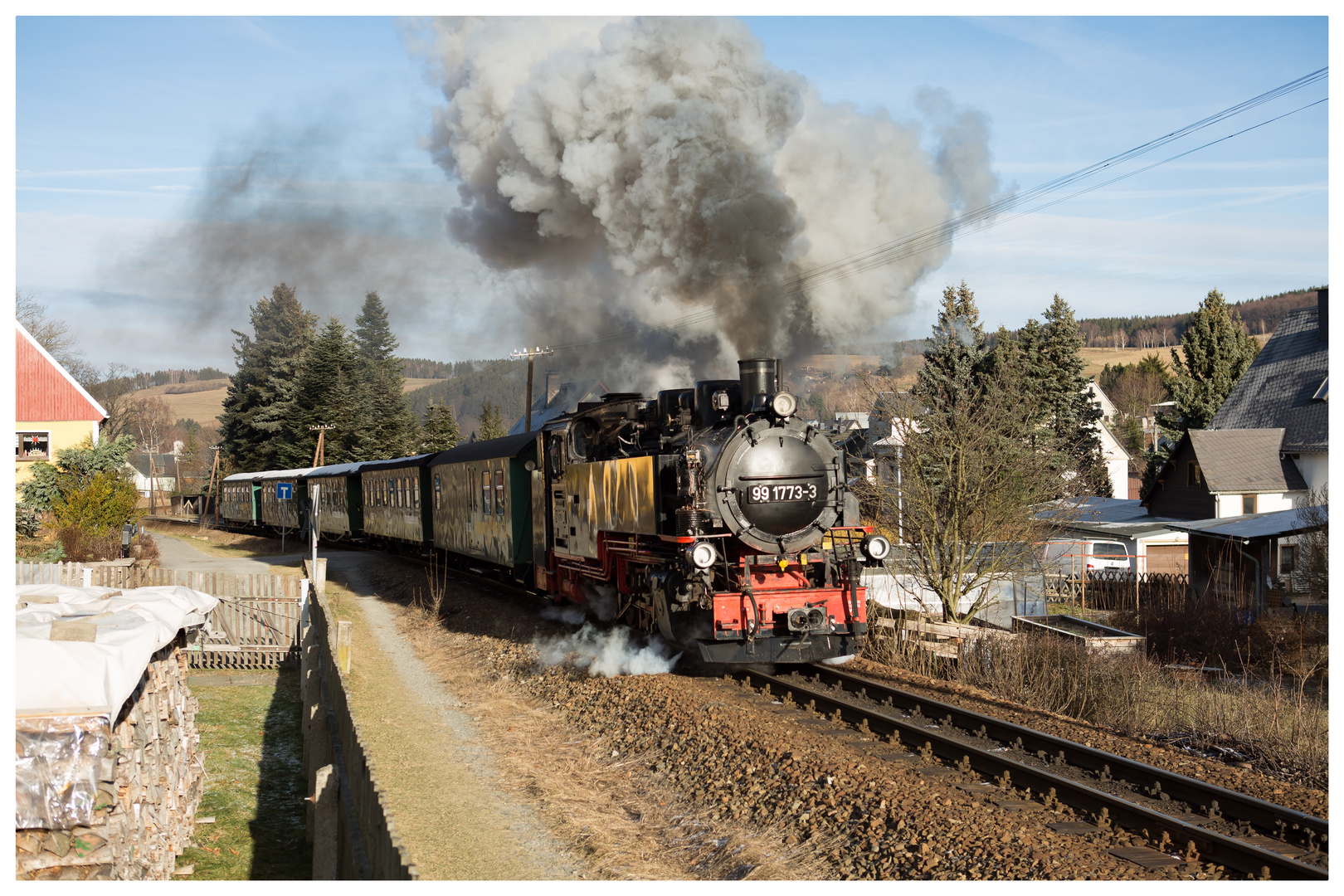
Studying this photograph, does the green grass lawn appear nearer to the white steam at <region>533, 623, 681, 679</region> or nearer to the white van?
the white steam at <region>533, 623, 681, 679</region>

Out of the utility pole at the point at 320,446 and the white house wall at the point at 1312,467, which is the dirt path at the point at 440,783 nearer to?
the white house wall at the point at 1312,467

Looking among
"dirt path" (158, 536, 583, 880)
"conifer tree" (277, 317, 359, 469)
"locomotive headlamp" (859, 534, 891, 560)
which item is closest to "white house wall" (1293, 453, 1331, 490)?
"locomotive headlamp" (859, 534, 891, 560)

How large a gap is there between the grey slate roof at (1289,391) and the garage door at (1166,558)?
4789 mm

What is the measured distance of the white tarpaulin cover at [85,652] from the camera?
5230 mm

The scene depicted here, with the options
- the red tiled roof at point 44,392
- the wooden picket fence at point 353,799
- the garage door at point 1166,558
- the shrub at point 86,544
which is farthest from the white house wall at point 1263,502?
the red tiled roof at point 44,392

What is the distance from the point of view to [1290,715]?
8805 mm

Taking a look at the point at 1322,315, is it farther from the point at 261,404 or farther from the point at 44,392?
the point at 261,404

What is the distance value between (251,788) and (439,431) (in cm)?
4980

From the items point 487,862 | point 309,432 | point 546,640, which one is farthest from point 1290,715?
point 309,432

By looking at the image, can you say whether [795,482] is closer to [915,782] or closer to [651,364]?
[915,782]

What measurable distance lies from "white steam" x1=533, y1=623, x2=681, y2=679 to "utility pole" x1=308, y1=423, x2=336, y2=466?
35426mm

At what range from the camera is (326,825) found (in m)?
6.56

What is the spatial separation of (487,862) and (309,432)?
45989mm

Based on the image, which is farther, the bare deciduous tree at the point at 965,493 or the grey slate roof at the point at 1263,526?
the grey slate roof at the point at 1263,526
